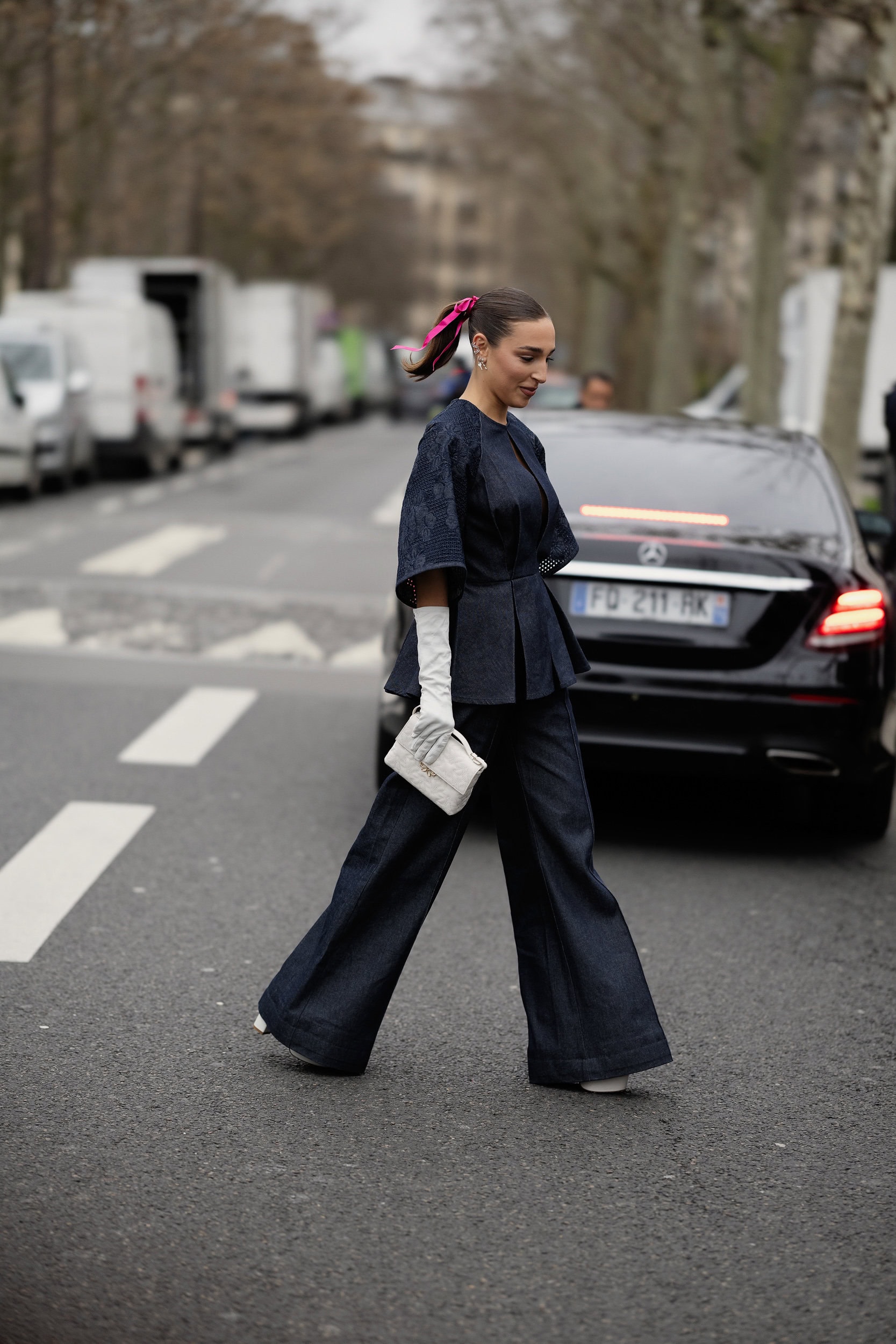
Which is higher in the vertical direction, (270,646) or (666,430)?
(666,430)

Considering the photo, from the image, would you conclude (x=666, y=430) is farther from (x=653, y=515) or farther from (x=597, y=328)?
(x=597, y=328)

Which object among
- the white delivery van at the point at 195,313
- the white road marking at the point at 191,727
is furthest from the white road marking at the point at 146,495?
the white road marking at the point at 191,727

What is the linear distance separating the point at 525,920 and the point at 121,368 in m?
24.2

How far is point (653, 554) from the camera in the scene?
6.93 m

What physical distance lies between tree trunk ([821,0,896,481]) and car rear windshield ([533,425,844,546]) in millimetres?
10054

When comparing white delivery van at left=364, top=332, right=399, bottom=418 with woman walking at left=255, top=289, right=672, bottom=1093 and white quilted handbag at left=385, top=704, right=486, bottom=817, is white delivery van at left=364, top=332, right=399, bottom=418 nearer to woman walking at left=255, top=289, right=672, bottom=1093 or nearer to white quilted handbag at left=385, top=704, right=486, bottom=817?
woman walking at left=255, top=289, right=672, bottom=1093

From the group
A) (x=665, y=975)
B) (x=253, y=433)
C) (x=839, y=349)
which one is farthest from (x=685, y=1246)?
(x=253, y=433)

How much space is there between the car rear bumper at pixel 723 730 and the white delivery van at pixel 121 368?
21263 millimetres

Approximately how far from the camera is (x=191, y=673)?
36.5ft

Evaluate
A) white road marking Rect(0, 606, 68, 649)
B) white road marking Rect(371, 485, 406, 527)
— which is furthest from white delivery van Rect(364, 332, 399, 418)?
white road marking Rect(0, 606, 68, 649)

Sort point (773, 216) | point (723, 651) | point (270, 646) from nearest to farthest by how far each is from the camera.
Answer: point (723, 651) → point (270, 646) → point (773, 216)

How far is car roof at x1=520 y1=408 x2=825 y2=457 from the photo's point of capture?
7855mm

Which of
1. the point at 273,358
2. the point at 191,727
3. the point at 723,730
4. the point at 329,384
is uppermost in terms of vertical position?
the point at 723,730

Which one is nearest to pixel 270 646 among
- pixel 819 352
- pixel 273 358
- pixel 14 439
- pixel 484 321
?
pixel 484 321
